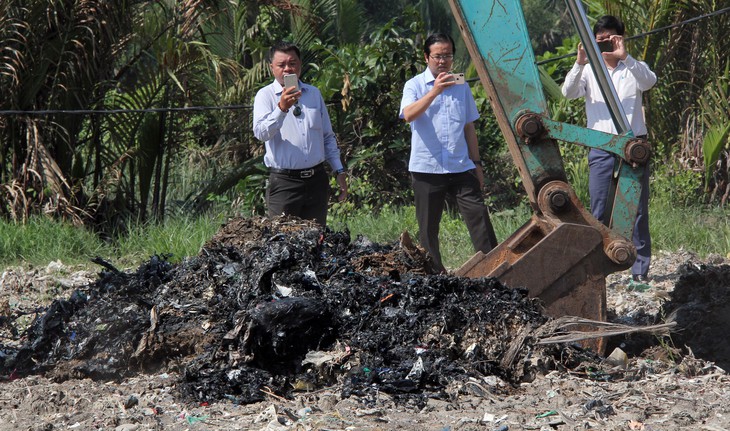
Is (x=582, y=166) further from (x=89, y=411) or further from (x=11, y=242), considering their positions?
(x=89, y=411)

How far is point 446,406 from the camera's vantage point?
13.3 ft

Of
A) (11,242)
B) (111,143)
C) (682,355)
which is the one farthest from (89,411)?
(111,143)

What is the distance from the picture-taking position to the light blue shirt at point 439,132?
255 inches

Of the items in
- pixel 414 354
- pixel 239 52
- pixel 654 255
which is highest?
pixel 239 52

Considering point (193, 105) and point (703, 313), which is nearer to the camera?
point (703, 313)

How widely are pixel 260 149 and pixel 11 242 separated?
13.3ft

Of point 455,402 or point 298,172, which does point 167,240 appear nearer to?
point 298,172

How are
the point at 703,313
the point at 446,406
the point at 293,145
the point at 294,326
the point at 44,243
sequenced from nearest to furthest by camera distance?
the point at 446,406 → the point at 294,326 → the point at 703,313 → the point at 293,145 → the point at 44,243

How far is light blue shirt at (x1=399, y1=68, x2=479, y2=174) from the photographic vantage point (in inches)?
255

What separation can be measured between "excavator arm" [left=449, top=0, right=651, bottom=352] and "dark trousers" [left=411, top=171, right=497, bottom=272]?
163 cm

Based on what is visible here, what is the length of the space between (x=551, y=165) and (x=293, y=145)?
2092 millimetres

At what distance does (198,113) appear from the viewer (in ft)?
38.8

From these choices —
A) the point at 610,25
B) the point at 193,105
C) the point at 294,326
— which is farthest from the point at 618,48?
the point at 193,105

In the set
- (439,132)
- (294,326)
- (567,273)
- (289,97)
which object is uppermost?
(289,97)
